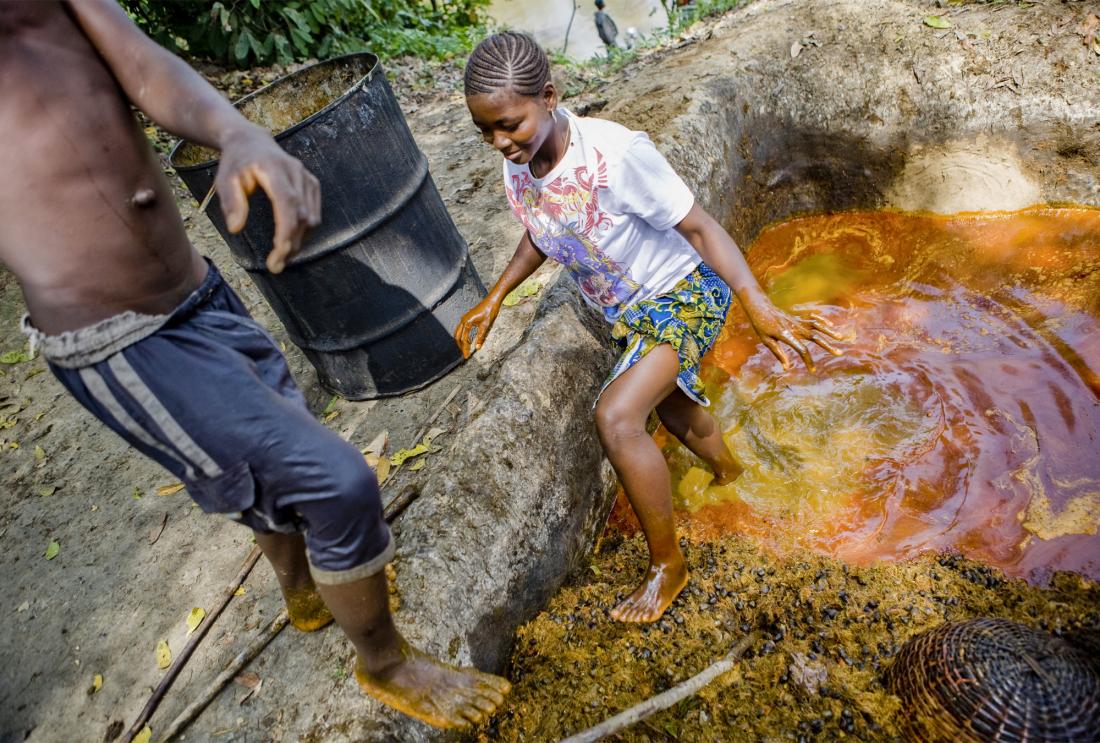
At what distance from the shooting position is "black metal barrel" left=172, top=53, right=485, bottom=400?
104 inches

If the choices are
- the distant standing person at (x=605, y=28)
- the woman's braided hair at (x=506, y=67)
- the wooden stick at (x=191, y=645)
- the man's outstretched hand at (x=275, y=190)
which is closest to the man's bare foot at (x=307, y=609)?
the wooden stick at (x=191, y=645)

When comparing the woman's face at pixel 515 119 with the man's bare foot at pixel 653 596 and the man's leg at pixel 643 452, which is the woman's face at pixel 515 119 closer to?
the man's leg at pixel 643 452

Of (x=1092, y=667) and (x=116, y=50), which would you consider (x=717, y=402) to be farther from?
(x=116, y=50)

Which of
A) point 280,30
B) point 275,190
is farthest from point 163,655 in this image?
point 280,30

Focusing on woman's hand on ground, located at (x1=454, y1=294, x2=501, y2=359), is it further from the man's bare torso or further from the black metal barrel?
the man's bare torso

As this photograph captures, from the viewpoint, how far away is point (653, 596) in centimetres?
228

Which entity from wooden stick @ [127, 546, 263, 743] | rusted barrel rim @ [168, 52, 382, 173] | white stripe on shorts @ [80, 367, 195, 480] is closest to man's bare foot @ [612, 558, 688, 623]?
wooden stick @ [127, 546, 263, 743]

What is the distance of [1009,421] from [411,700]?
2.77m

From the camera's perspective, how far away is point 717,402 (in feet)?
11.0

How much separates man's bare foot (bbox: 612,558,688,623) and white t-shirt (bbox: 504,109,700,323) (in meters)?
0.96

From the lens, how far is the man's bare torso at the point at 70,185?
1.32m

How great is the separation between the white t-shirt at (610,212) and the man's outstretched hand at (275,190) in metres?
1.08

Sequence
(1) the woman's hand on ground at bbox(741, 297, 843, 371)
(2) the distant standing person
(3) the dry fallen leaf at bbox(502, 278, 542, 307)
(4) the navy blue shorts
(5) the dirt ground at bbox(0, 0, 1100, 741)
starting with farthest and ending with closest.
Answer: (2) the distant standing person → (3) the dry fallen leaf at bbox(502, 278, 542, 307) → (5) the dirt ground at bbox(0, 0, 1100, 741) → (1) the woman's hand on ground at bbox(741, 297, 843, 371) → (4) the navy blue shorts

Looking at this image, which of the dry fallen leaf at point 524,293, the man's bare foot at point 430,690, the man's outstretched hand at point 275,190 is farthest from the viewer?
the dry fallen leaf at point 524,293
